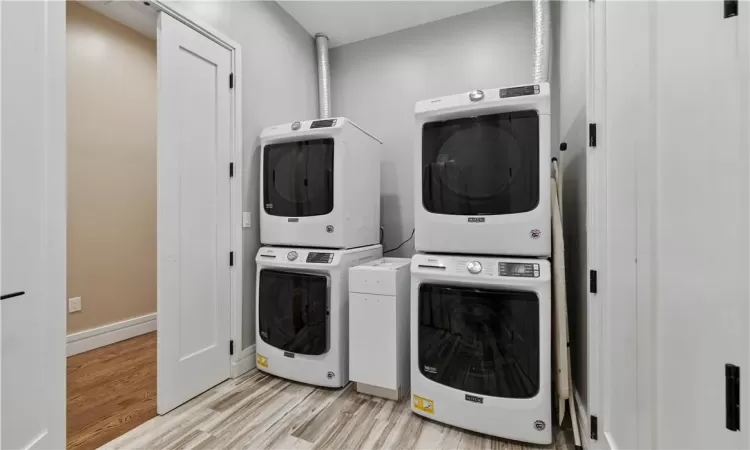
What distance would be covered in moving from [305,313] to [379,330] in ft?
1.72

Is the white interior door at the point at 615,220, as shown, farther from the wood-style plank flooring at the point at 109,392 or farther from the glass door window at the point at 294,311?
the wood-style plank flooring at the point at 109,392

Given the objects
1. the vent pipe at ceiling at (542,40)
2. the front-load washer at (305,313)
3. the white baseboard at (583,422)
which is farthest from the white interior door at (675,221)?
the front-load washer at (305,313)

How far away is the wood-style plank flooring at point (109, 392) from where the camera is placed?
1.66m

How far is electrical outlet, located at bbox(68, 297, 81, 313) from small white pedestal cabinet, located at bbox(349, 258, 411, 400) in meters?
2.47

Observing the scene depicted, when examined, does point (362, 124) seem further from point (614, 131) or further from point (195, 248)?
point (614, 131)

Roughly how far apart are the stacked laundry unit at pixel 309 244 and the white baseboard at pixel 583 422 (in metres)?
1.34

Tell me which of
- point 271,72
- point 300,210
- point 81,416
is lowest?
point 81,416

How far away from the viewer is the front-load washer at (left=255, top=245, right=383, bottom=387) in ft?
6.74

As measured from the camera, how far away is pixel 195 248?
201 centimetres

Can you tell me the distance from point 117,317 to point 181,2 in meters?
2.75

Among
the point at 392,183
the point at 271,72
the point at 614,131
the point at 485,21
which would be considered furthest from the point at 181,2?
the point at 614,131

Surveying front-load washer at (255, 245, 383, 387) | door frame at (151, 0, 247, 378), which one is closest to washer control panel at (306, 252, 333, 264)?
front-load washer at (255, 245, 383, 387)

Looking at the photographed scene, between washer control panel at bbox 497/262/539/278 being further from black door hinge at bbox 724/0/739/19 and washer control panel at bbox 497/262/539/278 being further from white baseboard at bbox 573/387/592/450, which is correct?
black door hinge at bbox 724/0/739/19

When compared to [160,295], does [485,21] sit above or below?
above
